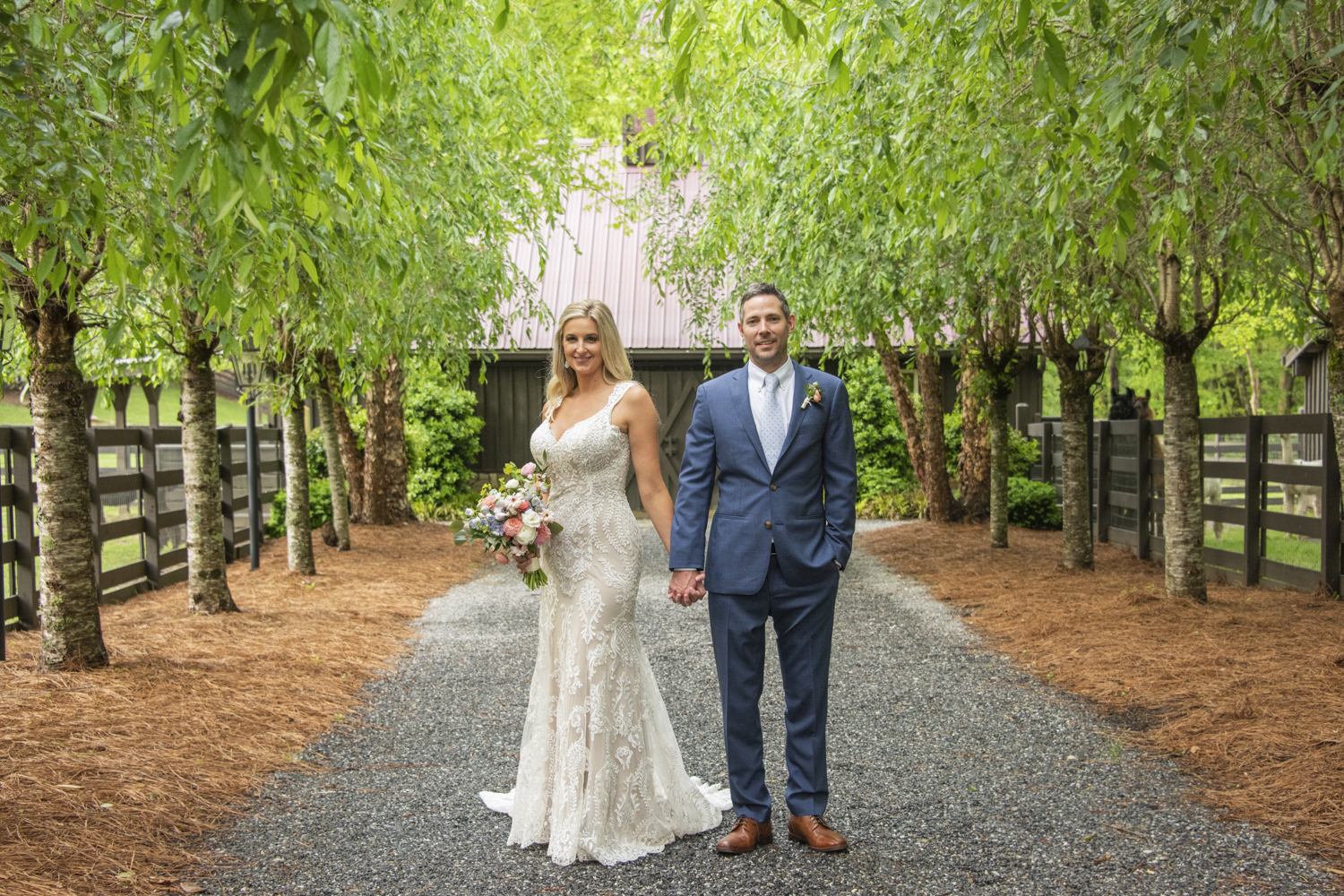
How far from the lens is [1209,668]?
6156mm

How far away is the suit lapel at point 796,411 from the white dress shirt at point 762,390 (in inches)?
0.8

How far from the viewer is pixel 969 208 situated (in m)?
5.20

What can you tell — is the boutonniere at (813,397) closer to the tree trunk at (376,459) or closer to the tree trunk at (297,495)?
the tree trunk at (297,495)

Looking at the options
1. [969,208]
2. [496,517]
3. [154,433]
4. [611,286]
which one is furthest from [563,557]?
[611,286]

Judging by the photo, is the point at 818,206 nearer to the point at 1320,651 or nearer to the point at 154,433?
the point at 1320,651

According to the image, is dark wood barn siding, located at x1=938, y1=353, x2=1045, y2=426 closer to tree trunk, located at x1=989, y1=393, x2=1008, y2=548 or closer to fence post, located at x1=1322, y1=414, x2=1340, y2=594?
tree trunk, located at x1=989, y1=393, x2=1008, y2=548

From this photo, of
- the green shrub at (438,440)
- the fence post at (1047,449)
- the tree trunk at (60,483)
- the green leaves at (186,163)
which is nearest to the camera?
the green leaves at (186,163)

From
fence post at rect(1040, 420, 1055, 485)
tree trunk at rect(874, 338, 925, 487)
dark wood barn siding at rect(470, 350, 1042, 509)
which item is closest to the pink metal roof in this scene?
dark wood barn siding at rect(470, 350, 1042, 509)

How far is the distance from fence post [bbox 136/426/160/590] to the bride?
7701mm

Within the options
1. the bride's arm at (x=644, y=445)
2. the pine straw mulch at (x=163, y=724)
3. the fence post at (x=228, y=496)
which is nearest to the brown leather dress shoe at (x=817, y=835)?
the bride's arm at (x=644, y=445)

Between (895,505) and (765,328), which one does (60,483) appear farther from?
(895,505)

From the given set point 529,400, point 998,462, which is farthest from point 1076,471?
point 529,400

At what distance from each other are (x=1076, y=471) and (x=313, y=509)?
10.3 m

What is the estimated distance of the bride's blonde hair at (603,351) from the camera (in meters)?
4.25
